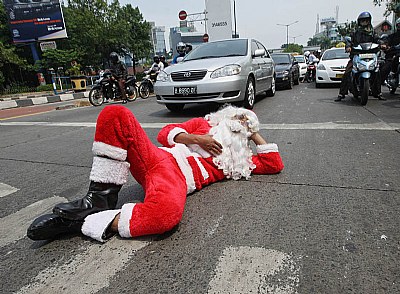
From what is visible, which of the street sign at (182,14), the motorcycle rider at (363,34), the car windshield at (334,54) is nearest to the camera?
the motorcycle rider at (363,34)

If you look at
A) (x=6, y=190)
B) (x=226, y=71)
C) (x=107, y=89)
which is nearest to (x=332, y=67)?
(x=226, y=71)

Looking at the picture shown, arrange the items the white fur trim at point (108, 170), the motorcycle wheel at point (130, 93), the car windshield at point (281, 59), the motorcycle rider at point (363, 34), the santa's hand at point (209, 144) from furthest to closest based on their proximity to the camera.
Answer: the car windshield at point (281, 59) < the motorcycle wheel at point (130, 93) < the motorcycle rider at point (363, 34) < the santa's hand at point (209, 144) < the white fur trim at point (108, 170)

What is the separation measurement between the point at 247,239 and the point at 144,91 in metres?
10.5

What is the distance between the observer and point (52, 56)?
76.7 ft

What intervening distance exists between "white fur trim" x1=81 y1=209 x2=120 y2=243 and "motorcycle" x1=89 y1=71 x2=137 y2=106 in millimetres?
8405

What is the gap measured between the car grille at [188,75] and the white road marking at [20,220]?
353cm

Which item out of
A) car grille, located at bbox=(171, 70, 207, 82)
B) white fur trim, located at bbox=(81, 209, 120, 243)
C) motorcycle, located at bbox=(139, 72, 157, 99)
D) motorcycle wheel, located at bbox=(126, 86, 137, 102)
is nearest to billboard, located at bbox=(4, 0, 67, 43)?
motorcycle, located at bbox=(139, 72, 157, 99)

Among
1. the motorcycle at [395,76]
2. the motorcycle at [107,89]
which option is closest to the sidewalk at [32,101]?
the motorcycle at [107,89]

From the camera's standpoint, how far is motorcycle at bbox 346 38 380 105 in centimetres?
585

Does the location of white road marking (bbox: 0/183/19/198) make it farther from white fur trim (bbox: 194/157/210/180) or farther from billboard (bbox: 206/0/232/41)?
billboard (bbox: 206/0/232/41)

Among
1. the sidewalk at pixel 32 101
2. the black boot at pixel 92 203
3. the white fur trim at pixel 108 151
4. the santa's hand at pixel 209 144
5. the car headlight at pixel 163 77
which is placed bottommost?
the sidewalk at pixel 32 101

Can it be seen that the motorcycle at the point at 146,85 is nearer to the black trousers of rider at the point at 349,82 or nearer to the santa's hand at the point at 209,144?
the black trousers of rider at the point at 349,82

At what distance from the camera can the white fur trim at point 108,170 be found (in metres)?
1.71

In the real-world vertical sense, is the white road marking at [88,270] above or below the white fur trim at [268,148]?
below
